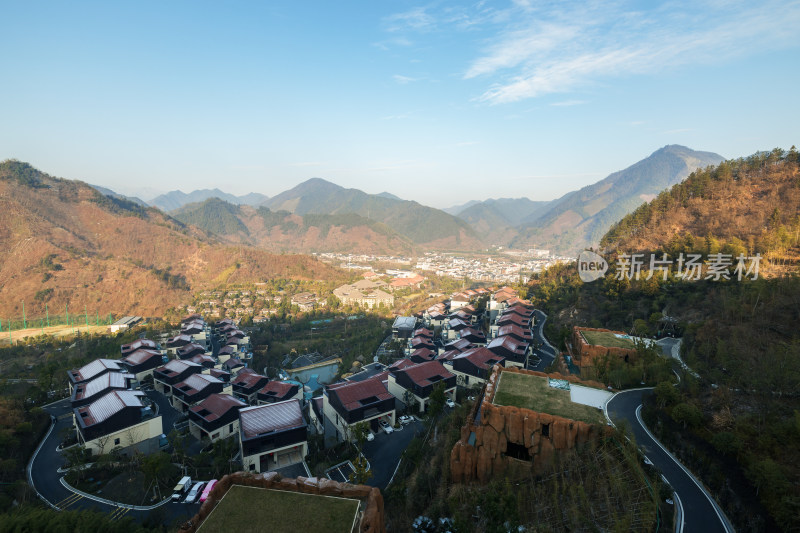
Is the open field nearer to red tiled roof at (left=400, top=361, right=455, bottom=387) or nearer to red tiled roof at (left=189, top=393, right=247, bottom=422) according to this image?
red tiled roof at (left=189, top=393, right=247, bottom=422)

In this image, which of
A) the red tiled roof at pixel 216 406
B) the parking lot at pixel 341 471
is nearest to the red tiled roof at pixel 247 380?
the red tiled roof at pixel 216 406

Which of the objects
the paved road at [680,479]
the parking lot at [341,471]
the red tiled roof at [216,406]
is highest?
the paved road at [680,479]

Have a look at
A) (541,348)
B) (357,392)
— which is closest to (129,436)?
(357,392)

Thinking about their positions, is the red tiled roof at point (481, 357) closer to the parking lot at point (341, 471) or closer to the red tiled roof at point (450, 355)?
the red tiled roof at point (450, 355)

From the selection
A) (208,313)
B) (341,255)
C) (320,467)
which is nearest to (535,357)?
(320,467)

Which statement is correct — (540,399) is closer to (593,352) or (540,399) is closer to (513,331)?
(593,352)

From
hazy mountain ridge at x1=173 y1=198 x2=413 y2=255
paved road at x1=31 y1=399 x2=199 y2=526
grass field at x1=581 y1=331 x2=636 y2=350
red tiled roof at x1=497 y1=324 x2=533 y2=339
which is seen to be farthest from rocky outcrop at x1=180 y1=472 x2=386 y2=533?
hazy mountain ridge at x1=173 y1=198 x2=413 y2=255

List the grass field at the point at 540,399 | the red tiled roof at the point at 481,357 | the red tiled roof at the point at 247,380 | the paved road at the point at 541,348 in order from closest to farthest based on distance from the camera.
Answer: the grass field at the point at 540,399, the red tiled roof at the point at 481,357, the paved road at the point at 541,348, the red tiled roof at the point at 247,380
